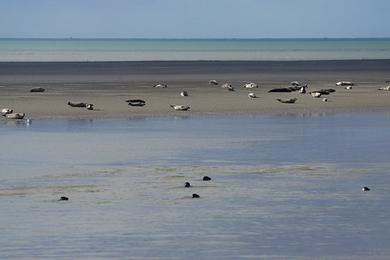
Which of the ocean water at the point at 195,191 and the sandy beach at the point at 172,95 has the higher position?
the sandy beach at the point at 172,95

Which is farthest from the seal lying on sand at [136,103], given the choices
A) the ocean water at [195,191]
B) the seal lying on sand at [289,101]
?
the ocean water at [195,191]

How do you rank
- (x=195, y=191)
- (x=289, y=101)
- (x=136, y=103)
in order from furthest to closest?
(x=289, y=101)
(x=136, y=103)
(x=195, y=191)

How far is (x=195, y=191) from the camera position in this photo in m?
15.9

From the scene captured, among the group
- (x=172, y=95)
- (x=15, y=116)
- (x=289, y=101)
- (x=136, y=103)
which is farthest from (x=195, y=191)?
(x=172, y=95)

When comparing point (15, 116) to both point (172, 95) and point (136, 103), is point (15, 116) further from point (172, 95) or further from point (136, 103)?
point (172, 95)

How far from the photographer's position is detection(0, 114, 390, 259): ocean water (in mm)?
12148

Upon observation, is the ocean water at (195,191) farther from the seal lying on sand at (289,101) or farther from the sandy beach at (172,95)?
the seal lying on sand at (289,101)

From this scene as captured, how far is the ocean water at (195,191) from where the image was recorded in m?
12.1

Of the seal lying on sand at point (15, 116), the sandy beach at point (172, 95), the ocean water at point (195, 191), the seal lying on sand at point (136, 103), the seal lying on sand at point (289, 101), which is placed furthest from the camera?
the seal lying on sand at point (289, 101)

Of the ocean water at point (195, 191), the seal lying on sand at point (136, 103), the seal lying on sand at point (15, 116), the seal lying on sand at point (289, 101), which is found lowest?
the ocean water at point (195, 191)

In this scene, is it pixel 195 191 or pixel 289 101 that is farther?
pixel 289 101

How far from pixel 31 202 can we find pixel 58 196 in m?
0.59

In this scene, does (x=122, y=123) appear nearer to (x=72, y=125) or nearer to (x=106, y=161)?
(x=72, y=125)

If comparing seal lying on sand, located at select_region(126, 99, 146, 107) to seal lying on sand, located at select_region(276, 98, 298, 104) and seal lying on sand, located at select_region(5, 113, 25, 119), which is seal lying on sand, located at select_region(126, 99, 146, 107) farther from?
seal lying on sand, located at select_region(5, 113, 25, 119)
